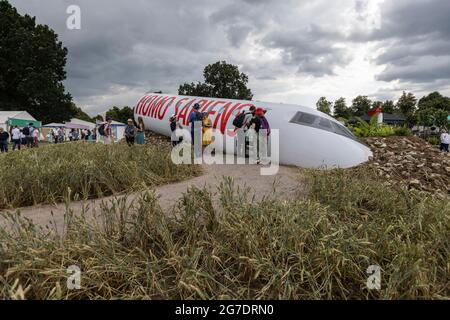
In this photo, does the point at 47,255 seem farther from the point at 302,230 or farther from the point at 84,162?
the point at 84,162

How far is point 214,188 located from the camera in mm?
7422

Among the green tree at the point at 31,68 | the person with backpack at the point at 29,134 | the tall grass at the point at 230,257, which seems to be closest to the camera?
the tall grass at the point at 230,257

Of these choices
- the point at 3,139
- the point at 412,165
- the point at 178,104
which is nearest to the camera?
the point at 412,165

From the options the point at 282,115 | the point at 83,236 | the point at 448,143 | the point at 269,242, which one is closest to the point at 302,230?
the point at 269,242

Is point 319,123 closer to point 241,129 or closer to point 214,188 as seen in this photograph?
point 241,129

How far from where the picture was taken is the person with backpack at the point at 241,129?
37.2 feet

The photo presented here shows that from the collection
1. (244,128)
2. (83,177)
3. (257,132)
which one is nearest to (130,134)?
(244,128)

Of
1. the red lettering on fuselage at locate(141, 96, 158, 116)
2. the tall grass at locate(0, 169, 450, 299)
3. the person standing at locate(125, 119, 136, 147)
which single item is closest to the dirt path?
the tall grass at locate(0, 169, 450, 299)

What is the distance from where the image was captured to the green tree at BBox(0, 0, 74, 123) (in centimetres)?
4294

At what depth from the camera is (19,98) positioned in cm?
4559

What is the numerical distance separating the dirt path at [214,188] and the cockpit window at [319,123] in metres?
1.91

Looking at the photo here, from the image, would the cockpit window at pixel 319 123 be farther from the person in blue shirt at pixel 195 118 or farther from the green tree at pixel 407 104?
the green tree at pixel 407 104

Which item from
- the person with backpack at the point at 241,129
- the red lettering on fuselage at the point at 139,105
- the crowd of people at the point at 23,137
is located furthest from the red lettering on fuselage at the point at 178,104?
the crowd of people at the point at 23,137

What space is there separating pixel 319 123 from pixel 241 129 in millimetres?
2959
